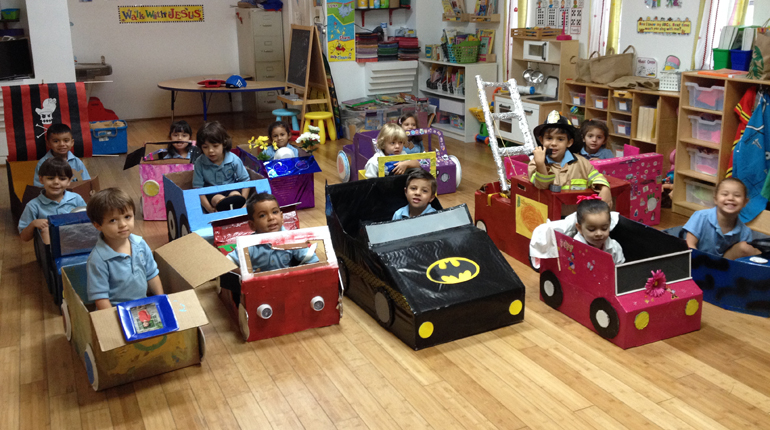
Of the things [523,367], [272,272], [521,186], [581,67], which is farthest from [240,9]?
[523,367]

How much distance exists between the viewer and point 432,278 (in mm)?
3266

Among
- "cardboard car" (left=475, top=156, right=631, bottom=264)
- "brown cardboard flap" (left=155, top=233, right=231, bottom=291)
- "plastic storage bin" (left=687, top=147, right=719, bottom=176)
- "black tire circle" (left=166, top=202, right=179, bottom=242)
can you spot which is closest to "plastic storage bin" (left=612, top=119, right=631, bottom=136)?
"plastic storage bin" (left=687, top=147, right=719, bottom=176)

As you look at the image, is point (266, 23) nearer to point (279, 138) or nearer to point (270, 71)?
point (270, 71)

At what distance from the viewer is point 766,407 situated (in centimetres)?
272

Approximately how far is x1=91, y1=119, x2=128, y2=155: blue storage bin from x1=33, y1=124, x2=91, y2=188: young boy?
9.01ft

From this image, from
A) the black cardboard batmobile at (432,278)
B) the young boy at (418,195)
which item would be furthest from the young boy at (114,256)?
the young boy at (418,195)

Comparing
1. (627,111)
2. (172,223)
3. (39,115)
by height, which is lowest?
(172,223)

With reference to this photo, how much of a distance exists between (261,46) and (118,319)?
24.0 feet

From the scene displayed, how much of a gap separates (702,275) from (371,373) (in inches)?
74.0

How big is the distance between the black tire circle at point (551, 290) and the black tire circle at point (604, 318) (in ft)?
0.90

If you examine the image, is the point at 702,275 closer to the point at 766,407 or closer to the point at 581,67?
the point at 766,407

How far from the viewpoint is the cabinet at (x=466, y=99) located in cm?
Answer: 791

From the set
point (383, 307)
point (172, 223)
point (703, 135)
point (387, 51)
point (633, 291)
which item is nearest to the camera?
point (633, 291)

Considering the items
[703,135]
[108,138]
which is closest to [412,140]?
[703,135]
